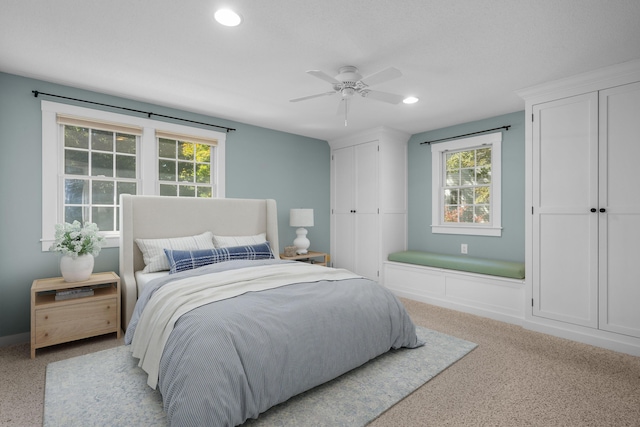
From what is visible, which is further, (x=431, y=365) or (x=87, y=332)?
(x=87, y=332)

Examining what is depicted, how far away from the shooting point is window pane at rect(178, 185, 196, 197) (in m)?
4.05

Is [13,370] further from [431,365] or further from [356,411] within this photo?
[431,365]

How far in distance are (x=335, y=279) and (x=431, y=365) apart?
3.20 feet

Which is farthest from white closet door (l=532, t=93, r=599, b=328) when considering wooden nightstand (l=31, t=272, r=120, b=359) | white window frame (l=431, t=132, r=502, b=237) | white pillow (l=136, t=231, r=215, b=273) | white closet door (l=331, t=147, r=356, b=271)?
wooden nightstand (l=31, t=272, r=120, b=359)

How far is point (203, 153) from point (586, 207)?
13.7 feet

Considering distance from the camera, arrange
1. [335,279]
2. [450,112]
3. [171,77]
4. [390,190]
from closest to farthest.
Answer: [335,279] → [171,77] → [450,112] → [390,190]

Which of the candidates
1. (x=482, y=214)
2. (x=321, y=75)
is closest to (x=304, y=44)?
(x=321, y=75)

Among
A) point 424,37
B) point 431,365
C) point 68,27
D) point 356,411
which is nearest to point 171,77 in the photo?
point 68,27

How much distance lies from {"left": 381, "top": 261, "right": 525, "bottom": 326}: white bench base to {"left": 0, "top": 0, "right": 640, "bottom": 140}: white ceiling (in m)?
2.05

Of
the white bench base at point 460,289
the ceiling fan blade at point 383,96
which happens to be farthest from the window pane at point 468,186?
the ceiling fan blade at point 383,96

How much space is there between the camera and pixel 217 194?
4273 mm

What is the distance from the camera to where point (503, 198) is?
4.11 metres

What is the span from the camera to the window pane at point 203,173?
4.20 m

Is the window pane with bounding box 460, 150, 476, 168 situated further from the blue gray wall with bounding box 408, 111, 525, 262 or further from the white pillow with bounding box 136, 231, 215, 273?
the white pillow with bounding box 136, 231, 215, 273
